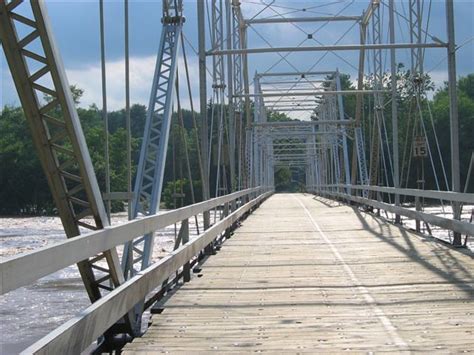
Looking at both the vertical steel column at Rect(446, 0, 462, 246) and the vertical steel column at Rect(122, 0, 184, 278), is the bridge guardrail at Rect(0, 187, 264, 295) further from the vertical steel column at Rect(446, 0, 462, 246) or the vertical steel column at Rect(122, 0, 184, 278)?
the vertical steel column at Rect(446, 0, 462, 246)

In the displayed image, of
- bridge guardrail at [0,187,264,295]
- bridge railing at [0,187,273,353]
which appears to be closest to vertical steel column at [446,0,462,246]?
A: bridge railing at [0,187,273,353]

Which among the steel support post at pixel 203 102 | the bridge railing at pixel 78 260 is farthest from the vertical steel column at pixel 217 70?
the bridge railing at pixel 78 260

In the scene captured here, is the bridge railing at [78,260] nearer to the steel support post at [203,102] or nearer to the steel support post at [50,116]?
the steel support post at [50,116]

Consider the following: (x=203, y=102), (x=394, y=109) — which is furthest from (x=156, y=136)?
(x=394, y=109)

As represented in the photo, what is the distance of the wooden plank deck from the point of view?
637cm

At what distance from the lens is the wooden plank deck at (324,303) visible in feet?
20.9

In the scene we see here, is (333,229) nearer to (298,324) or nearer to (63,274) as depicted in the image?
(63,274)

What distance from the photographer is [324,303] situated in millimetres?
8336

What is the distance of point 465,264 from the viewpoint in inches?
440

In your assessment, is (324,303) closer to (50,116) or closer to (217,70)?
(50,116)

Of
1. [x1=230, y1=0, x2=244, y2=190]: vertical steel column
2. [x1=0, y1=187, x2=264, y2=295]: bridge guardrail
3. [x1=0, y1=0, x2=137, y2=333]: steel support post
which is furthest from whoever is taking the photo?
[x1=230, y1=0, x2=244, y2=190]: vertical steel column

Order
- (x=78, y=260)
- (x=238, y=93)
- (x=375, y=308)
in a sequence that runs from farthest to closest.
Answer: (x=238, y=93) → (x=375, y=308) → (x=78, y=260)

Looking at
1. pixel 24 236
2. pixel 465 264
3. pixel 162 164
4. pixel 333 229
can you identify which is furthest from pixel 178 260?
pixel 24 236

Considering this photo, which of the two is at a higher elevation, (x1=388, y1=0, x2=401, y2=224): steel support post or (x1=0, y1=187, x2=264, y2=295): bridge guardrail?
(x1=388, y1=0, x2=401, y2=224): steel support post
